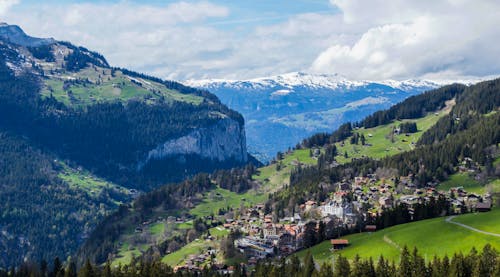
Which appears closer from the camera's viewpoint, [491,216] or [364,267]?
[364,267]

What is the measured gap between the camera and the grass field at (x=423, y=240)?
144m

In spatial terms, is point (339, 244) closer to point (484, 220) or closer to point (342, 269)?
point (484, 220)

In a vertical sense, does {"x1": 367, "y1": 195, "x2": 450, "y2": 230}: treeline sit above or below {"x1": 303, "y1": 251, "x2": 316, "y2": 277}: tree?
above

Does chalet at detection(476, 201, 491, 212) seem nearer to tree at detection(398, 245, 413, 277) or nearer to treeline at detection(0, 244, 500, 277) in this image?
treeline at detection(0, 244, 500, 277)

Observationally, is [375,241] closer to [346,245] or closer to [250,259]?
[346,245]

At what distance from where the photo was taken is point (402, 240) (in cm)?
15600

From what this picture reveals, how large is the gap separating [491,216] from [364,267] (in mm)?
59019

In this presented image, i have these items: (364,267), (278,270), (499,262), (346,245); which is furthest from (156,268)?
(499,262)

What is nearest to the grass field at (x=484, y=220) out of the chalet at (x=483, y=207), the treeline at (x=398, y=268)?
the chalet at (x=483, y=207)

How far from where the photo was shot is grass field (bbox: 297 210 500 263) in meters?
144

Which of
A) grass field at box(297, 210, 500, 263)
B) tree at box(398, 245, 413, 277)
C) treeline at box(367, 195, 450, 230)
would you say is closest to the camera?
tree at box(398, 245, 413, 277)

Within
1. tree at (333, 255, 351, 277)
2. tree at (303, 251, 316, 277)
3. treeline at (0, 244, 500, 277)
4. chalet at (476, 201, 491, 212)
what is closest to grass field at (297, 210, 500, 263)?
chalet at (476, 201, 491, 212)

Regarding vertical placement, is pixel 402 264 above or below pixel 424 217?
below

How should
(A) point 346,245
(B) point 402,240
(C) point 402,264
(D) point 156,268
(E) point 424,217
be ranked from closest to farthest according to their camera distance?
(C) point 402,264
(D) point 156,268
(B) point 402,240
(A) point 346,245
(E) point 424,217
